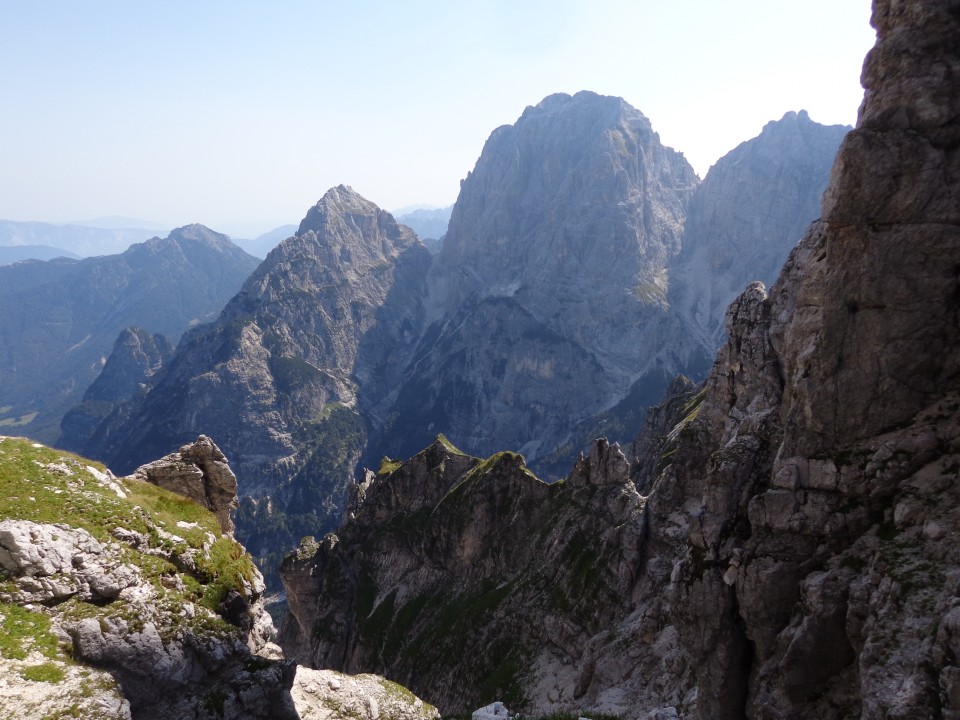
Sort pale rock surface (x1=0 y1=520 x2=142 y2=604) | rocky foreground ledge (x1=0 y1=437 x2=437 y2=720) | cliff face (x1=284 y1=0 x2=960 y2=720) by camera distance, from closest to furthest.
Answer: cliff face (x1=284 y1=0 x2=960 y2=720), rocky foreground ledge (x1=0 y1=437 x2=437 y2=720), pale rock surface (x1=0 y1=520 x2=142 y2=604)

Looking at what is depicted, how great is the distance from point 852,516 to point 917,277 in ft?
35.6

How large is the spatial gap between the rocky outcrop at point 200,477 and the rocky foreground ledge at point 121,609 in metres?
5.35

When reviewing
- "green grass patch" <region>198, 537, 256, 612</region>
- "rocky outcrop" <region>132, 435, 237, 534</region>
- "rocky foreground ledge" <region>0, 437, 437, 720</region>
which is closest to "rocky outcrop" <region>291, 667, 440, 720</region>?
"rocky foreground ledge" <region>0, 437, 437, 720</region>

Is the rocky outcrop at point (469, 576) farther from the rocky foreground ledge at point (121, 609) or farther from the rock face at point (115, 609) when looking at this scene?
the rock face at point (115, 609)

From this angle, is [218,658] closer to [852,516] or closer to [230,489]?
[230,489]

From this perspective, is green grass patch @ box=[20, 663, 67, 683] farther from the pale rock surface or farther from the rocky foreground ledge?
the pale rock surface

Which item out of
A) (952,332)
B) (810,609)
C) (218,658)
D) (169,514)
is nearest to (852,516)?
(810,609)

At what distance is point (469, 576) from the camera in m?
91.9

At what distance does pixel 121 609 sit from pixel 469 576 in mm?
67210

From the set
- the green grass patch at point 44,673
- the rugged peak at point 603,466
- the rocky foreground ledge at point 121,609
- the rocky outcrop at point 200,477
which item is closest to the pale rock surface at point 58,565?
the rocky foreground ledge at point 121,609

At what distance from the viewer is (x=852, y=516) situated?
Answer: 2531cm

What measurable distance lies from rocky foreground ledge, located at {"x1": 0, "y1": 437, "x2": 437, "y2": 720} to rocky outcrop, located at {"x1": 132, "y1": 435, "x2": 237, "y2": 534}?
5352 mm

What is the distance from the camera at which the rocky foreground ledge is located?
88.5 feet

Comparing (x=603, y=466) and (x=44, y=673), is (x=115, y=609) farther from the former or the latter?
(x=603, y=466)
